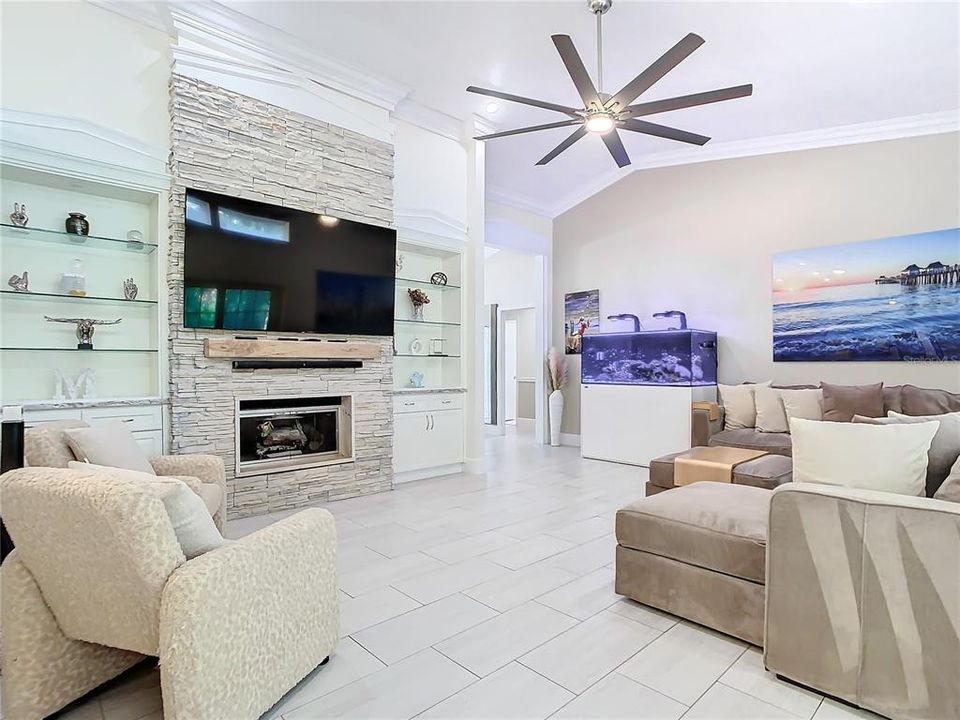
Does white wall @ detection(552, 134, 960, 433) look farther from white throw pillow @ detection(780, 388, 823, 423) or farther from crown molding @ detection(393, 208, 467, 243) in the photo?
crown molding @ detection(393, 208, 467, 243)

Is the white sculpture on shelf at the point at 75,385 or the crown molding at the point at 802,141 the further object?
the crown molding at the point at 802,141

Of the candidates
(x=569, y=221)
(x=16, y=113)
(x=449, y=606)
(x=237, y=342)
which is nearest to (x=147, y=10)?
(x=16, y=113)

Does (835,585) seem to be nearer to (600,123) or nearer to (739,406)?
(600,123)

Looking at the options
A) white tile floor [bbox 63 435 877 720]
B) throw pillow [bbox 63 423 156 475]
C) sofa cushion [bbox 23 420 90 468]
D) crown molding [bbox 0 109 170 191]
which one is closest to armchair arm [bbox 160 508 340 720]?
white tile floor [bbox 63 435 877 720]

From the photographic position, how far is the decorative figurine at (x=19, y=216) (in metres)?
3.12

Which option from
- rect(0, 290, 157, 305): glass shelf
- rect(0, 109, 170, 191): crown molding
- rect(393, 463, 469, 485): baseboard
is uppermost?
rect(0, 109, 170, 191): crown molding

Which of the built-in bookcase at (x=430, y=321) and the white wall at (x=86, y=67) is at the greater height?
the white wall at (x=86, y=67)

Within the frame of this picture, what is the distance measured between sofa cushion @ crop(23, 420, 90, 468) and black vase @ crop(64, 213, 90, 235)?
1720mm

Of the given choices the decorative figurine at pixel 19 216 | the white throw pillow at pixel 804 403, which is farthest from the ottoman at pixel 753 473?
the decorative figurine at pixel 19 216

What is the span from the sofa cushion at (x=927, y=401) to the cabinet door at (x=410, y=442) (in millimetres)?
4096

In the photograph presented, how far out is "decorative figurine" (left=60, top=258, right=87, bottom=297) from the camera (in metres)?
3.28

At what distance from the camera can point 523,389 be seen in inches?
358

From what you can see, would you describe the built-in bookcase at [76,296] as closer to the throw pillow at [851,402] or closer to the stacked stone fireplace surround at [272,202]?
the stacked stone fireplace surround at [272,202]

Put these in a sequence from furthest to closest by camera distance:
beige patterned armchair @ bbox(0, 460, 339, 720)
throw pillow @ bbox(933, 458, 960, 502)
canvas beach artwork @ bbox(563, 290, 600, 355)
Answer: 1. canvas beach artwork @ bbox(563, 290, 600, 355)
2. throw pillow @ bbox(933, 458, 960, 502)
3. beige patterned armchair @ bbox(0, 460, 339, 720)
